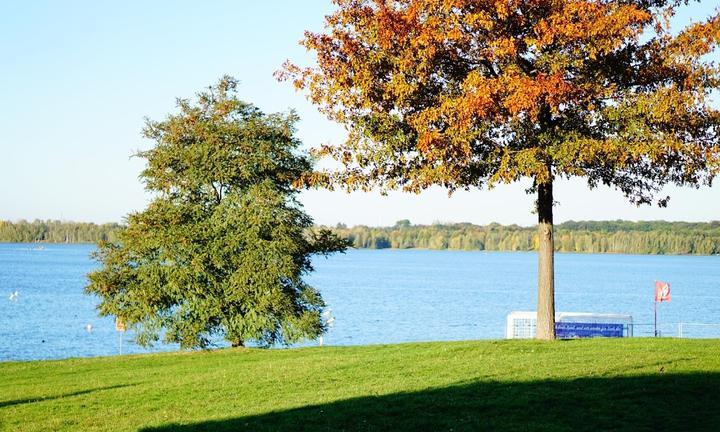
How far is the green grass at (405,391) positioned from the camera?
12.5m

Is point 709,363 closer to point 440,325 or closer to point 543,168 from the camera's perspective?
point 543,168

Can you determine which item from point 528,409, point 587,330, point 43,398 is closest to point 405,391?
point 528,409

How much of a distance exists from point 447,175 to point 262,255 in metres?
9.73

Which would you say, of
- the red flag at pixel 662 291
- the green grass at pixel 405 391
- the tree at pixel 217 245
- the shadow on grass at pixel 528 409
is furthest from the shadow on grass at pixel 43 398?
the red flag at pixel 662 291

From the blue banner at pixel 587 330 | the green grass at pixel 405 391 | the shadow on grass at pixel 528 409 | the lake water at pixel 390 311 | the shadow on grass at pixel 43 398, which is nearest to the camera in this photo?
the shadow on grass at pixel 528 409

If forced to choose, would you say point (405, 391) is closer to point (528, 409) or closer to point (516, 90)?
point (528, 409)

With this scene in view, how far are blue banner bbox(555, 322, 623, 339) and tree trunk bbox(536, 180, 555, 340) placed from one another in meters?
11.0

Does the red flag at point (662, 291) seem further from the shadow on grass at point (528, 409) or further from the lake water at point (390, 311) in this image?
the shadow on grass at point (528, 409)

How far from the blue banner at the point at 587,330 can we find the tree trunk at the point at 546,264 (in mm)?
10998

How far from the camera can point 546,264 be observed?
21406 mm

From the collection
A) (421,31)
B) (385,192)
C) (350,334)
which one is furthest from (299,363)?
(350,334)

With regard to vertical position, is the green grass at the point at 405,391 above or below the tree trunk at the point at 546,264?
below

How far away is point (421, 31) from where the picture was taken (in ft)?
64.1

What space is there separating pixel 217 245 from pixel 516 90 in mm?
12909
